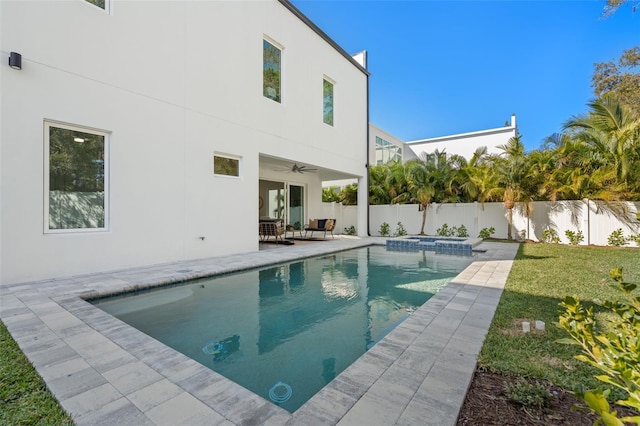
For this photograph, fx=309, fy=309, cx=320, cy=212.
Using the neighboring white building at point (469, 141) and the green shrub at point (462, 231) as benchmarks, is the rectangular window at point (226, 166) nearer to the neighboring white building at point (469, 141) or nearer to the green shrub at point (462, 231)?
the green shrub at point (462, 231)

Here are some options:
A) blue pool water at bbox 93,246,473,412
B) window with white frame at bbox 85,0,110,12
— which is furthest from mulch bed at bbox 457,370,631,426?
window with white frame at bbox 85,0,110,12

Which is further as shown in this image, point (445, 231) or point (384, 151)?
point (384, 151)

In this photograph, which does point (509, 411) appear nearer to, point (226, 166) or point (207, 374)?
point (207, 374)

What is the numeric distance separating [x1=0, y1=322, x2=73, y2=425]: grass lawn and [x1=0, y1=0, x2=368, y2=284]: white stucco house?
3.82 meters

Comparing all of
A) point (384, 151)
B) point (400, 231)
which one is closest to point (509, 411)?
point (400, 231)

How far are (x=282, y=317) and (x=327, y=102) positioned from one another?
1104 centimetres

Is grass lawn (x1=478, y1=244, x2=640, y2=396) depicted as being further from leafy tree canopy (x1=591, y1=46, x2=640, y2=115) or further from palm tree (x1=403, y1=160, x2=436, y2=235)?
leafy tree canopy (x1=591, y1=46, x2=640, y2=115)

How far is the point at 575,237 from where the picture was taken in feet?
39.5

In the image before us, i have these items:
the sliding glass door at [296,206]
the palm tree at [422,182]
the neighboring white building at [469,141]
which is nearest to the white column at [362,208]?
the palm tree at [422,182]

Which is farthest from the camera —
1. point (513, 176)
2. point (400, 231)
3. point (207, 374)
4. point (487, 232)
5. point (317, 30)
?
point (400, 231)

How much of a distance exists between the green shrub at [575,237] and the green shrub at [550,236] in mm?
399

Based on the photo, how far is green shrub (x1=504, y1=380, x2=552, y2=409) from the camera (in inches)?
86.7

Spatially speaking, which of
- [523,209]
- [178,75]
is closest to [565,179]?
[523,209]

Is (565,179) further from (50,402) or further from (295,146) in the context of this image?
(50,402)
